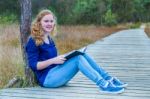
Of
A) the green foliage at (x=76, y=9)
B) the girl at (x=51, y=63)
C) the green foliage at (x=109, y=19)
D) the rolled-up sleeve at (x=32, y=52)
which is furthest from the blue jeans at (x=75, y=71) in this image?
the green foliage at (x=109, y=19)

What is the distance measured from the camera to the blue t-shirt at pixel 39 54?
5.42 m

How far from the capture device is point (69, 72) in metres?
5.48

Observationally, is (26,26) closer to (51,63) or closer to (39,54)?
(39,54)

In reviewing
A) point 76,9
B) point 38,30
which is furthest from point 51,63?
point 76,9

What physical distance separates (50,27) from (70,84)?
90 cm

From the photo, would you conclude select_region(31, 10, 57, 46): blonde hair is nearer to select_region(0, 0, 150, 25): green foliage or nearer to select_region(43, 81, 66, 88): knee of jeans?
select_region(43, 81, 66, 88): knee of jeans

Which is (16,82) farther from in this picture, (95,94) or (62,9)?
(62,9)

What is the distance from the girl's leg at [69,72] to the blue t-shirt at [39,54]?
0.09 meters

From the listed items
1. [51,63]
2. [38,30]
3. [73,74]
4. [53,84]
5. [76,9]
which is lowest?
[76,9]

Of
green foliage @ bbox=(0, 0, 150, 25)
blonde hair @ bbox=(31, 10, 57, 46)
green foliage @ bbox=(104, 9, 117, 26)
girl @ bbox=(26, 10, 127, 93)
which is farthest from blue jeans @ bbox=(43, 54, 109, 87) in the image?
green foliage @ bbox=(104, 9, 117, 26)

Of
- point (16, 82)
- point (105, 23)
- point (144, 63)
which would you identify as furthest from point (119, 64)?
point (105, 23)

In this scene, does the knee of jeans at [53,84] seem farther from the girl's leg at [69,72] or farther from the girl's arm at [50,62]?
the girl's arm at [50,62]

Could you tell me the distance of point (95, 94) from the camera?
5.23 meters

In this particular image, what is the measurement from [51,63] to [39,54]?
0.23 metres
